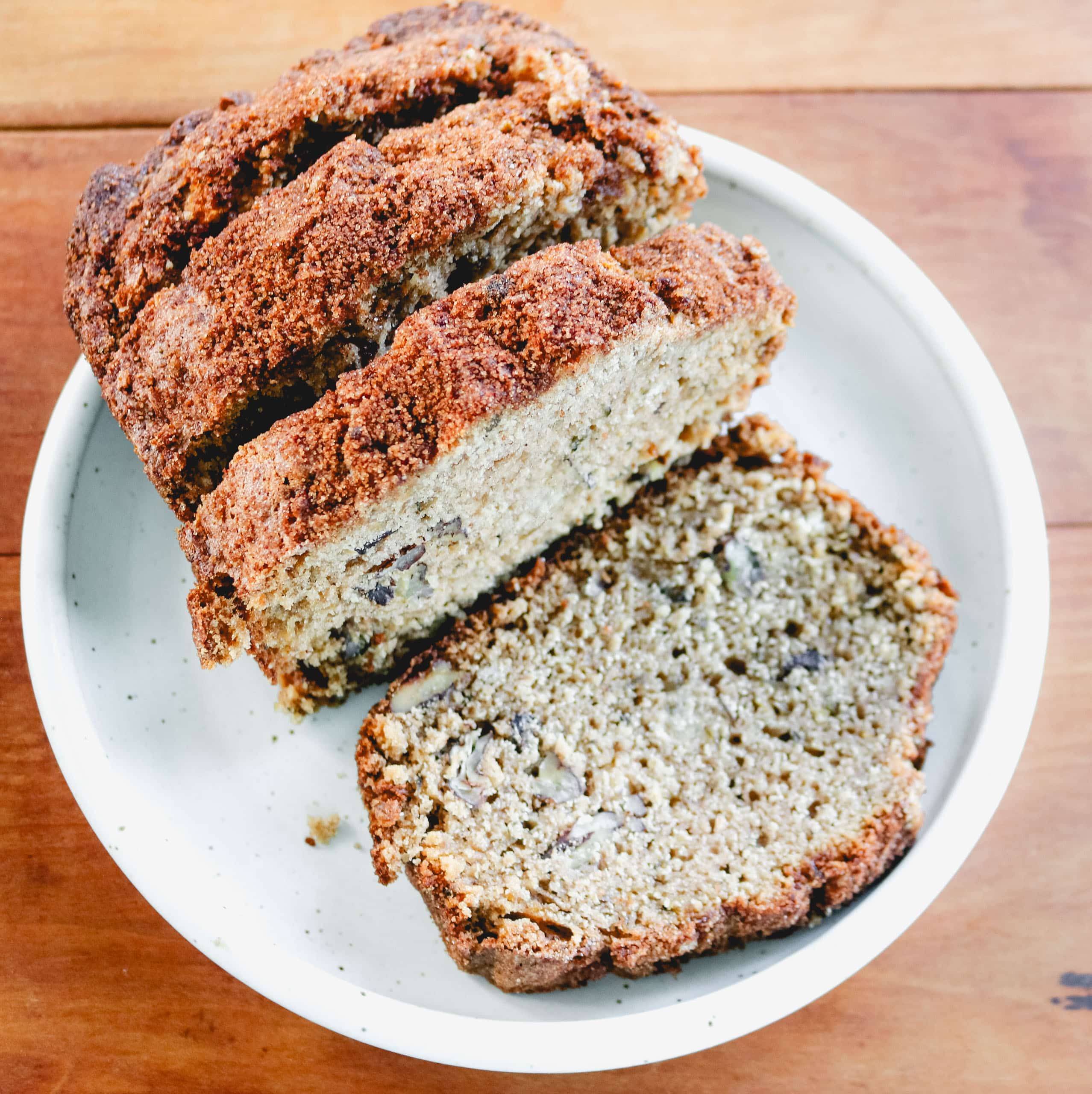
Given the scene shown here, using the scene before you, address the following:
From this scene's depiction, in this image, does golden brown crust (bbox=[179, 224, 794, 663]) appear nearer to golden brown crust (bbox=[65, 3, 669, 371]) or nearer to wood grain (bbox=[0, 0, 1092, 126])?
golden brown crust (bbox=[65, 3, 669, 371])

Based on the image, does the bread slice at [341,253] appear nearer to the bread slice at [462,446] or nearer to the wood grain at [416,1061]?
the bread slice at [462,446]

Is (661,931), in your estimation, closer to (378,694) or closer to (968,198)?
(378,694)

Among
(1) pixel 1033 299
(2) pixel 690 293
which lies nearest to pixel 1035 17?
(1) pixel 1033 299

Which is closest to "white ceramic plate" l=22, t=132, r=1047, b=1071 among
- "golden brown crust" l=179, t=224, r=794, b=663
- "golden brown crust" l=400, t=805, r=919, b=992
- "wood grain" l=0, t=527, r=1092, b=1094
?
"golden brown crust" l=400, t=805, r=919, b=992

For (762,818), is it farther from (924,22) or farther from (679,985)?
(924,22)

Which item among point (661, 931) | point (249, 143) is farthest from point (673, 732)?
point (249, 143)
